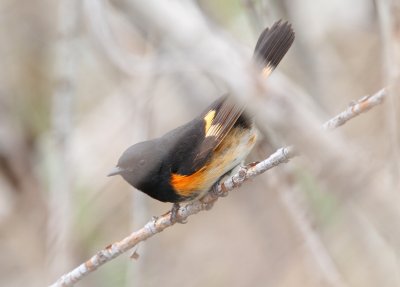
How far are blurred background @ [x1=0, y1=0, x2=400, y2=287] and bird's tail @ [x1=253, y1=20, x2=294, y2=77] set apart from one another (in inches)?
16.5

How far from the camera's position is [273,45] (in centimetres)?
283

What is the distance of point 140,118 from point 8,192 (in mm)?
1762

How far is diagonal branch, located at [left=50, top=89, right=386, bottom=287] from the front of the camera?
210 centimetres

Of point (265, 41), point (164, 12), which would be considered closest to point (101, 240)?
point (265, 41)

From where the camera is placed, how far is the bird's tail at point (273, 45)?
2793 millimetres

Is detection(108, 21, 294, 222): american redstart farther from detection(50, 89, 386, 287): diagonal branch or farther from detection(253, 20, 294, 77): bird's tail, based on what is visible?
detection(50, 89, 386, 287): diagonal branch

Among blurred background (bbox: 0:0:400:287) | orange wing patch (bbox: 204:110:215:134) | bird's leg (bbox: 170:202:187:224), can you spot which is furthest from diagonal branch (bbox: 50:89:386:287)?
blurred background (bbox: 0:0:400:287)

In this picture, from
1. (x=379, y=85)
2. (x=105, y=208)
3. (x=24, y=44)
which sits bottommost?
(x=379, y=85)

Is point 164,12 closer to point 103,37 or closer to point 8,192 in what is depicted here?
point 103,37

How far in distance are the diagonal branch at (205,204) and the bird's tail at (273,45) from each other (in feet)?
1.65

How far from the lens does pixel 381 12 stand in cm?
226

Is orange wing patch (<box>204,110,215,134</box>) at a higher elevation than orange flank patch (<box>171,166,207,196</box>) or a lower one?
higher

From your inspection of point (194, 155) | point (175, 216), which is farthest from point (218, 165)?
point (175, 216)

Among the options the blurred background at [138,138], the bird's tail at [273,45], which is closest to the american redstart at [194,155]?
the bird's tail at [273,45]
